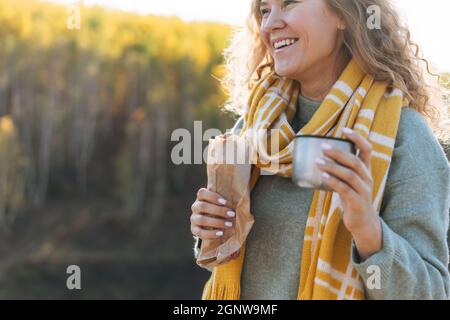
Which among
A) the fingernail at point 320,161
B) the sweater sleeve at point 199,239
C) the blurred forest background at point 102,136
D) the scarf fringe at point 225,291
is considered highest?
the fingernail at point 320,161

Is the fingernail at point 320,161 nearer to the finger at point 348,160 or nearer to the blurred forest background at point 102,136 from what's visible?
the finger at point 348,160

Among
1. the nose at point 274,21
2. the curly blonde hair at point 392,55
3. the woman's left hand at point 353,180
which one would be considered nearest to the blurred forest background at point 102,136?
the curly blonde hair at point 392,55

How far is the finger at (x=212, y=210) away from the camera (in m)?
1.37

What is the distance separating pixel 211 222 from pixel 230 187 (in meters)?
0.08

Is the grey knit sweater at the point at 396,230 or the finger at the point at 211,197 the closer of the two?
the grey knit sweater at the point at 396,230

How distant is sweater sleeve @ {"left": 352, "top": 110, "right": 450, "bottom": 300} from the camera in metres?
1.20

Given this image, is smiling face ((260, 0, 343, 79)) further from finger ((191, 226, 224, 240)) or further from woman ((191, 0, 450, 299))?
finger ((191, 226, 224, 240))

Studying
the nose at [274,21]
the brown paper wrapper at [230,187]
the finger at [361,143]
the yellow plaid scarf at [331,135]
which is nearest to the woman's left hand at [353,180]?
the finger at [361,143]

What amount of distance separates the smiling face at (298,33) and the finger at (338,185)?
0.36m

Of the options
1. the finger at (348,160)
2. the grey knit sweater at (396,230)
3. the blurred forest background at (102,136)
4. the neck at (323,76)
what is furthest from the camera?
the blurred forest background at (102,136)

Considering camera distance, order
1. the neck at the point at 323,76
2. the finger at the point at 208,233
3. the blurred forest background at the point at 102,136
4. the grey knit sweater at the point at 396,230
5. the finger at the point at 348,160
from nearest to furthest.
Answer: the finger at the point at 348,160 < the grey knit sweater at the point at 396,230 < the finger at the point at 208,233 < the neck at the point at 323,76 < the blurred forest background at the point at 102,136

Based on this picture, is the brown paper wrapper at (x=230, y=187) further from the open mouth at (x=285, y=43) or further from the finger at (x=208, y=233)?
the open mouth at (x=285, y=43)

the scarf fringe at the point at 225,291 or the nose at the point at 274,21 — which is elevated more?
the nose at the point at 274,21

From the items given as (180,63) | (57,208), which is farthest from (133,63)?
(57,208)
